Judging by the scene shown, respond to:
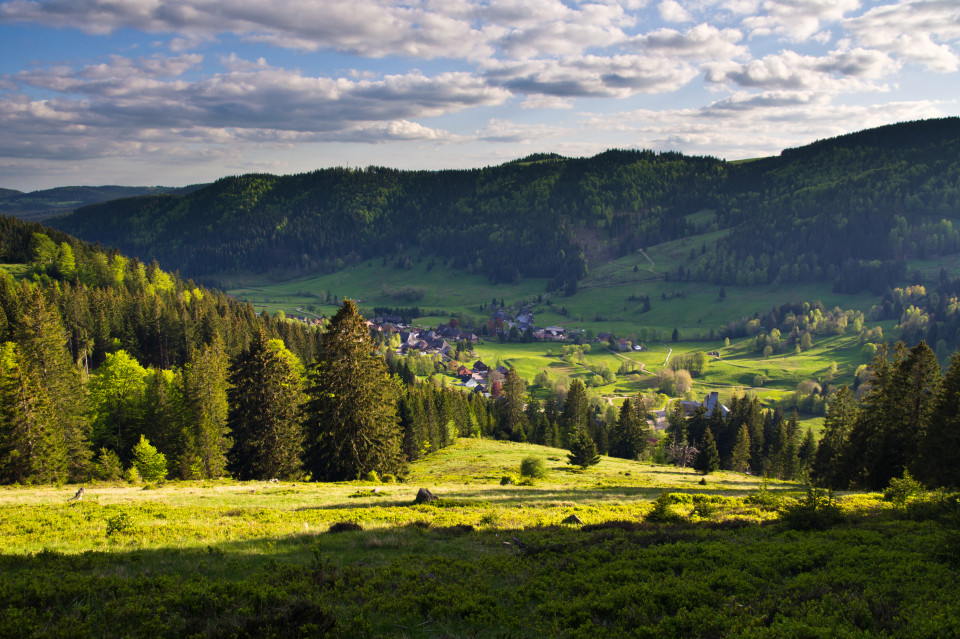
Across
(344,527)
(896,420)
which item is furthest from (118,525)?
(896,420)

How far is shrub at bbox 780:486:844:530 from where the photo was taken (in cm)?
2153

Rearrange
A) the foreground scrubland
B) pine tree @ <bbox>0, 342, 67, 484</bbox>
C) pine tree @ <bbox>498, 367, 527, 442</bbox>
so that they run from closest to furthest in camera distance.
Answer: the foreground scrubland
pine tree @ <bbox>0, 342, 67, 484</bbox>
pine tree @ <bbox>498, 367, 527, 442</bbox>

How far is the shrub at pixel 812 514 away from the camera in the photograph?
2153 centimetres

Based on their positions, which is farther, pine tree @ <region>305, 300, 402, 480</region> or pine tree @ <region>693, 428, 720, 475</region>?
pine tree @ <region>693, 428, 720, 475</region>

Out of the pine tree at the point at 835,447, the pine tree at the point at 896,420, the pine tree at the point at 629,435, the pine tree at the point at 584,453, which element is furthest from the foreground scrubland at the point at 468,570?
the pine tree at the point at 629,435

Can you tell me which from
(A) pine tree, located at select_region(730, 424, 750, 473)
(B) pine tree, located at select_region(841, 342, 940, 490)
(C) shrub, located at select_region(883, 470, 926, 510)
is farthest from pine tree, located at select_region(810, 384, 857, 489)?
(C) shrub, located at select_region(883, 470, 926, 510)

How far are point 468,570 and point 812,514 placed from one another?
15802mm

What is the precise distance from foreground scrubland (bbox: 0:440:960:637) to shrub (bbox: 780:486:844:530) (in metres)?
0.07

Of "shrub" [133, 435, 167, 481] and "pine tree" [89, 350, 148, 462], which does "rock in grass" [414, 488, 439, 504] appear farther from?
"pine tree" [89, 350, 148, 462]

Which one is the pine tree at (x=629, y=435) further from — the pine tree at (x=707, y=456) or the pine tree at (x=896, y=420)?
the pine tree at (x=896, y=420)

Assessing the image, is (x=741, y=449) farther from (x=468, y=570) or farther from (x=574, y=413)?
(x=468, y=570)

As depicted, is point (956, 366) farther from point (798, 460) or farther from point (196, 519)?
point (798, 460)

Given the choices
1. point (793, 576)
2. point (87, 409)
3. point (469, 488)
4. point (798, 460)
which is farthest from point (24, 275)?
point (798, 460)

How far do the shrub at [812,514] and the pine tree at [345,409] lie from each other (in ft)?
106
